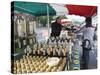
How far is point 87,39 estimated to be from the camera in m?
1.82

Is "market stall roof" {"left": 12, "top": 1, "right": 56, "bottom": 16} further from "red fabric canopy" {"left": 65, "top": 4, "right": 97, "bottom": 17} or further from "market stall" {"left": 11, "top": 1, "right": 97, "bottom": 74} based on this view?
"red fabric canopy" {"left": 65, "top": 4, "right": 97, "bottom": 17}

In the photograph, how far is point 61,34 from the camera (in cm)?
175

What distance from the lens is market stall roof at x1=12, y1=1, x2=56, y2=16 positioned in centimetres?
162

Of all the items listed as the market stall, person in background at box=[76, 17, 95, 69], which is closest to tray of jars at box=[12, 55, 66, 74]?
the market stall

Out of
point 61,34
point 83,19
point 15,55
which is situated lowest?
point 15,55

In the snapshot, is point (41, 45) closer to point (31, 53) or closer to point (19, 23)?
point (31, 53)

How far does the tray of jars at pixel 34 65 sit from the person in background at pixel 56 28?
0.19 metres

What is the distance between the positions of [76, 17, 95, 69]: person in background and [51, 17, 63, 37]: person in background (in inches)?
7.4

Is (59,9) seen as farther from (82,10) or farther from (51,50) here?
(51,50)

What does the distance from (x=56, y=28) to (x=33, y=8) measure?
23 centimetres

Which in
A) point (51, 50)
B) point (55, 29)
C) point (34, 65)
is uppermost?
point (55, 29)

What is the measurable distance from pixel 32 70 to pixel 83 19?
575 mm

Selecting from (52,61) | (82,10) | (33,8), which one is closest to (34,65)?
(52,61)

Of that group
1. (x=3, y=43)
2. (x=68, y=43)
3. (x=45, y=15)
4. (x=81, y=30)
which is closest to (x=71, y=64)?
(x=68, y=43)
